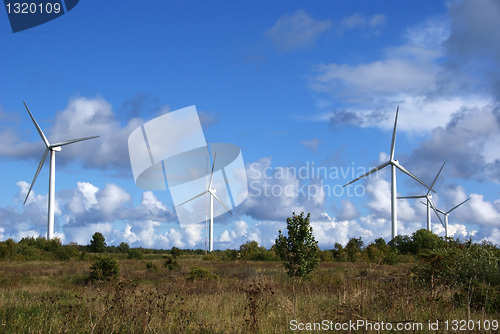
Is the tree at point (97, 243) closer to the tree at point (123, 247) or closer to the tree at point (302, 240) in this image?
the tree at point (123, 247)

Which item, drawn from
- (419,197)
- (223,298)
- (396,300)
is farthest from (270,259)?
(396,300)

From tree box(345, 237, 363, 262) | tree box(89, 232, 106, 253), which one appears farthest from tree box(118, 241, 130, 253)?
tree box(345, 237, 363, 262)

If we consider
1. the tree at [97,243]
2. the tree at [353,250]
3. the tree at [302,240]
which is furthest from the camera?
the tree at [97,243]

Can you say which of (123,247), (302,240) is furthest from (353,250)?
(123,247)

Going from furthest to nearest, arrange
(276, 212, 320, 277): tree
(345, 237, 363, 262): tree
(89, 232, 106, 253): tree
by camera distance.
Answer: (89, 232, 106, 253): tree < (345, 237, 363, 262): tree < (276, 212, 320, 277): tree

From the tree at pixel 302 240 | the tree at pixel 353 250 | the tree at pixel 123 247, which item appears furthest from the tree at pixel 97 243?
the tree at pixel 302 240

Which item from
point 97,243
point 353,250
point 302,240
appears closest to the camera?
point 302,240

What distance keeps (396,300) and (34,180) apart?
167 feet

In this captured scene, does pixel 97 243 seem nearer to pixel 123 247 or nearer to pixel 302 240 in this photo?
pixel 123 247

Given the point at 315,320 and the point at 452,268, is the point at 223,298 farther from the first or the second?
the point at 452,268

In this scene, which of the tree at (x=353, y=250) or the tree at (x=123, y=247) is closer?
the tree at (x=353, y=250)

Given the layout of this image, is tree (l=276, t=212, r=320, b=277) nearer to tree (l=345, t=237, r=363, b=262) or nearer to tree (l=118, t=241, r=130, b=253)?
tree (l=345, t=237, r=363, b=262)

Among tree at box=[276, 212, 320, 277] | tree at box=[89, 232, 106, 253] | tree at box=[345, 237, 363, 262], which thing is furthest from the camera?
tree at box=[89, 232, 106, 253]

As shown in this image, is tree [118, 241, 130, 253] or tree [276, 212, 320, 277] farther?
tree [118, 241, 130, 253]
